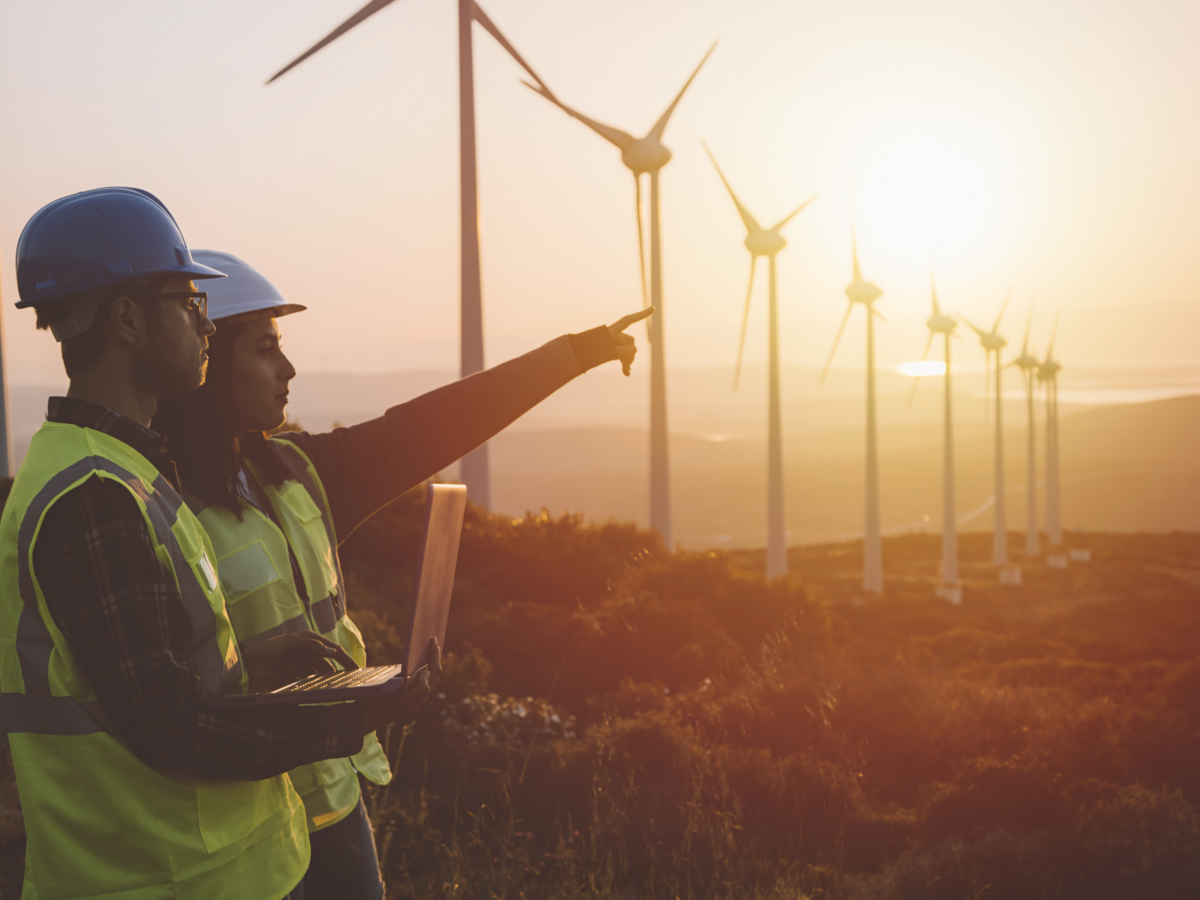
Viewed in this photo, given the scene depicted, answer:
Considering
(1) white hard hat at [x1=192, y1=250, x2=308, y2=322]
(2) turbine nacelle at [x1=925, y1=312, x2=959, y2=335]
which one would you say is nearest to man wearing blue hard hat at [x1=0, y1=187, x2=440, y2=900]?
(1) white hard hat at [x1=192, y1=250, x2=308, y2=322]

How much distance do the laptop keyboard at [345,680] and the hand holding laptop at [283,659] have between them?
0.15 feet

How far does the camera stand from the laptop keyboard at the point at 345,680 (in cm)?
204

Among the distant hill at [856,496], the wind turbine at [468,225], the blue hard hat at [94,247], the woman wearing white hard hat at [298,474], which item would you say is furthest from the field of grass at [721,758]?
the distant hill at [856,496]

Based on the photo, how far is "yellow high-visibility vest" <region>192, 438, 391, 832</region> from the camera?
2402mm

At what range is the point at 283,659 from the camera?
7.20ft

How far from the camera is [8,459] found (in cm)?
1717

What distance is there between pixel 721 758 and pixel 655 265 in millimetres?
20516

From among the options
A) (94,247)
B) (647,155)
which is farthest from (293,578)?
(647,155)

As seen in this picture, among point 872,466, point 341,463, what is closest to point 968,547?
point 872,466

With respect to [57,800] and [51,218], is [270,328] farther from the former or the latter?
[57,800]

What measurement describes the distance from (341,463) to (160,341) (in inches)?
37.7

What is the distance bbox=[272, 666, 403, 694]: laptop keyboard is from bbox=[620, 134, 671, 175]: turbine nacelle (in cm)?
2602

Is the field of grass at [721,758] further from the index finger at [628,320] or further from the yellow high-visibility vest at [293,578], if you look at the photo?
the index finger at [628,320]

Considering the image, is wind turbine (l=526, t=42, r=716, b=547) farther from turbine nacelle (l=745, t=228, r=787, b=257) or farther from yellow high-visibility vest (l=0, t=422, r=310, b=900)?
yellow high-visibility vest (l=0, t=422, r=310, b=900)
